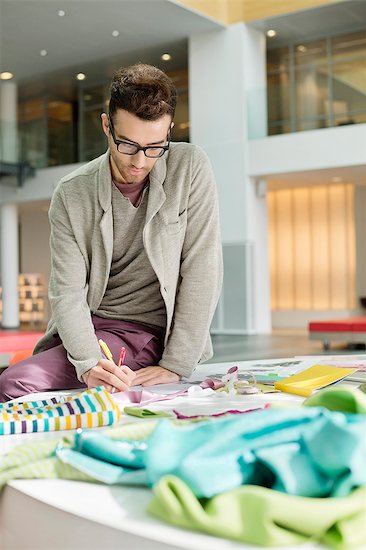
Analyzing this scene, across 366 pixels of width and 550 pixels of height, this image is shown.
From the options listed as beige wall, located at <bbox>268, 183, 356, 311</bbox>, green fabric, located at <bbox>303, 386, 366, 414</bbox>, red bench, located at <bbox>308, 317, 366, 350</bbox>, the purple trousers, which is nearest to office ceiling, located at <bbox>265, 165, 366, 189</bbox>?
beige wall, located at <bbox>268, 183, 356, 311</bbox>

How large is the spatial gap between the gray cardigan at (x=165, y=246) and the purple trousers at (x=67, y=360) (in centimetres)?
10

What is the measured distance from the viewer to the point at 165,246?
263 cm

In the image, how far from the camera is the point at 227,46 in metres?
16.2

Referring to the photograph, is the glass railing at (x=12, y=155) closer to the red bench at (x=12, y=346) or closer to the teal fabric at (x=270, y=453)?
the red bench at (x=12, y=346)

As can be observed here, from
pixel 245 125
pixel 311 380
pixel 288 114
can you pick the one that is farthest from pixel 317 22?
pixel 311 380

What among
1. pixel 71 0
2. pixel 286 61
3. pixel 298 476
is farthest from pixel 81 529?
pixel 286 61

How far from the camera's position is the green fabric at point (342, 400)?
1190mm

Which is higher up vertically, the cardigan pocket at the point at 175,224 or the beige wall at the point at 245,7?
the beige wall at the point at 245,7

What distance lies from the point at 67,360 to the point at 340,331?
9486 mm

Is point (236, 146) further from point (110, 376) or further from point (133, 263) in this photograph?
point (110, 376)

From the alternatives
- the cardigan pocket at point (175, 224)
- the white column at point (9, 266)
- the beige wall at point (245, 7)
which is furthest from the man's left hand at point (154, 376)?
the white column at point (9, 266)

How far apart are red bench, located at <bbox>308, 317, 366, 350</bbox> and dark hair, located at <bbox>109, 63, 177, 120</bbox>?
31.4ft

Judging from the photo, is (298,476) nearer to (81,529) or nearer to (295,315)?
(81,529)

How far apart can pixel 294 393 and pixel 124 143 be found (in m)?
0.98
